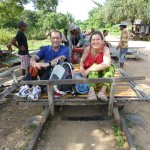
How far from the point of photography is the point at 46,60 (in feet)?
15.9

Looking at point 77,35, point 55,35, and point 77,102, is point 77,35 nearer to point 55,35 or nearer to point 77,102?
point 55,35

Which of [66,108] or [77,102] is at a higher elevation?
[77,102]

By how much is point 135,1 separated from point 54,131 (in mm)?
24299

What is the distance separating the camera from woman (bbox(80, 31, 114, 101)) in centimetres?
410

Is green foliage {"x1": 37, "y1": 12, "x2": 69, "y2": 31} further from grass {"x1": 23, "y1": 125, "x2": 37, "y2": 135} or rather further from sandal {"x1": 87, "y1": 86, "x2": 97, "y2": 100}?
sandal {"x1": 87, "y1": 86, "x2": 97, "y2": 100}

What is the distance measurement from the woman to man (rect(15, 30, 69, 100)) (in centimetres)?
45

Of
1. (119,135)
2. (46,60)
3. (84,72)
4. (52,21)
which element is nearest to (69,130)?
(119,135)

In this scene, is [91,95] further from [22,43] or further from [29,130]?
[22,43]

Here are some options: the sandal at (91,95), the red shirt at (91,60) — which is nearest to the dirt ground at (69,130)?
the sandal at (91,95)

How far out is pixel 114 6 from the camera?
29.4m

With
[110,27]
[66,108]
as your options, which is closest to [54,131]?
[66,108]

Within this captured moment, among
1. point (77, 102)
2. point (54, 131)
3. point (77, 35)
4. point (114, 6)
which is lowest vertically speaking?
point (54, 131)

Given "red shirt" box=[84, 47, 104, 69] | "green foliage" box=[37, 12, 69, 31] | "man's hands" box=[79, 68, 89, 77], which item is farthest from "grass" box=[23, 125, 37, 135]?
"green foliage" box=[37, 12, 69, 31]

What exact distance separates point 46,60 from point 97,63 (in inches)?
42.6
